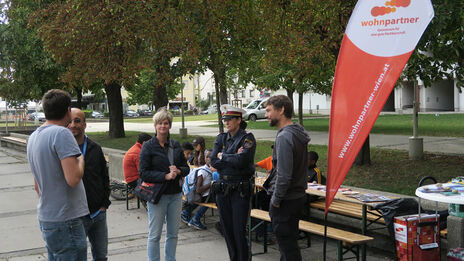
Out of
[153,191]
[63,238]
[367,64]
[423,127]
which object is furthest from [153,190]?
[423,127]

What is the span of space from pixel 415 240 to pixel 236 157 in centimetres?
206

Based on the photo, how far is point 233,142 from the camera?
17.6ft

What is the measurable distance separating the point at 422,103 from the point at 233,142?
4964 cm

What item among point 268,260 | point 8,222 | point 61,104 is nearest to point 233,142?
point 268,260

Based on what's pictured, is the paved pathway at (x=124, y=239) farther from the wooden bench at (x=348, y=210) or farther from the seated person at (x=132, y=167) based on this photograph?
the seated person at (x=132, y=167)

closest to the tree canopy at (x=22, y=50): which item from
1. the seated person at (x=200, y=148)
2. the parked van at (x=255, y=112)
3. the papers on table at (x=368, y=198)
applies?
the seated person at (x=200, y=148)

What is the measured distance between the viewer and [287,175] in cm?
438

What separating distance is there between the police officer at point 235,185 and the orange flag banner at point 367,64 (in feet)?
4.35

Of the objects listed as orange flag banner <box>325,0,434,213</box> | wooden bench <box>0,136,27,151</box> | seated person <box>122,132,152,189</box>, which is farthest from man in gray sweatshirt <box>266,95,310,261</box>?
wooden bench <box>0,136,27,151</box>

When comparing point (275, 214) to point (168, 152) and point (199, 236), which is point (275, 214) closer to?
point (168, 152)

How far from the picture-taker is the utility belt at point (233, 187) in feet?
16.8

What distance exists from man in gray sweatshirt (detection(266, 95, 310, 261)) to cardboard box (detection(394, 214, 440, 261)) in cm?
130

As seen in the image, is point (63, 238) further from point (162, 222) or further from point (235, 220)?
point (235, 220)

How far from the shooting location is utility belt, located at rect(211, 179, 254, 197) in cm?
513
